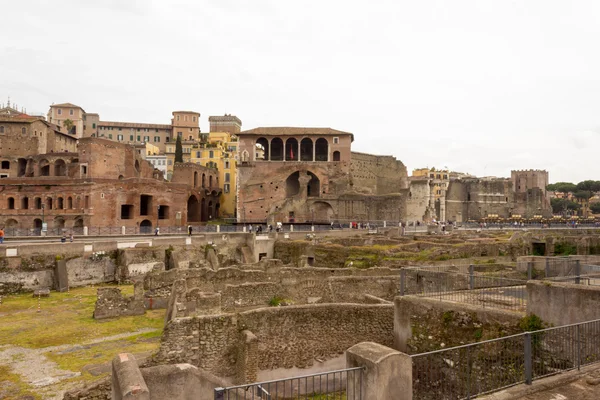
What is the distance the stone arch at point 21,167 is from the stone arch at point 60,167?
213 inches

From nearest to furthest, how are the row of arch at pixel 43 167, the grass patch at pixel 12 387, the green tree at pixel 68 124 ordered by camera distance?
1. the grass patch at pixel 12 387
2. the row of arch at pixel 43 167
3. the green tree at pixel 68 124

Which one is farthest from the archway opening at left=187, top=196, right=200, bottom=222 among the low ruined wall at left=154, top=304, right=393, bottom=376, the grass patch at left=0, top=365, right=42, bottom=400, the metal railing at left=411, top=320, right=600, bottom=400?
the metal railing at left=411, top=320, right=600, bottom=400

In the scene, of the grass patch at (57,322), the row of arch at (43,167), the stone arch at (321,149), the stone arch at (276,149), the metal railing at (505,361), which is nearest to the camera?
the metal railing at (505,361)

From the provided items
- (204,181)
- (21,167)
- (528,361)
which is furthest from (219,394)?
(21,167)

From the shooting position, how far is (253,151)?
6219cm

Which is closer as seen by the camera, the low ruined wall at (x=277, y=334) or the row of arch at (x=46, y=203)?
the low ruined wall at (x=277, y=334)

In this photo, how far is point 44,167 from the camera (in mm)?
61219

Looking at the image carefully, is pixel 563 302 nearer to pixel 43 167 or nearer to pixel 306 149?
pixel 306 149

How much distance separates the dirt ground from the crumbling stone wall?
406 mm

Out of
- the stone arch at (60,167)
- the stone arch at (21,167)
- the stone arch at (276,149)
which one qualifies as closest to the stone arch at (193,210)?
the stone arch at (276,149)

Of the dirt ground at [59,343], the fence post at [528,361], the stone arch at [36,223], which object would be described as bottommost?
the dirt ground at [59,343]

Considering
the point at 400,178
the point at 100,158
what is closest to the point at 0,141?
the point at 100,158

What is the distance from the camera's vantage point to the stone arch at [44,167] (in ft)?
198

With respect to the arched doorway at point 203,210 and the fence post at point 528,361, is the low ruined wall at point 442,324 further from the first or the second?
the arched doorway at point 203,210
